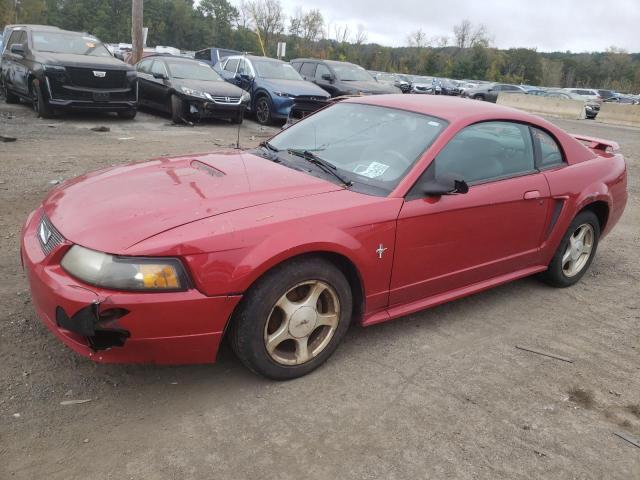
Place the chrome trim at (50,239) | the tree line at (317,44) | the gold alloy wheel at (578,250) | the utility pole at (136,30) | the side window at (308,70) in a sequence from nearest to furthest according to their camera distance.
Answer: the chrome trim at (50,239) → the gold alloy wheel at (578,250) → the side window at (308,70) → the utility pole at (136,30) → the tree line at (317,44)

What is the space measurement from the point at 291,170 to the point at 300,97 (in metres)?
9.30

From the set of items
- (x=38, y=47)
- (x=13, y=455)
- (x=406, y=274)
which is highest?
(x=38, y=47)

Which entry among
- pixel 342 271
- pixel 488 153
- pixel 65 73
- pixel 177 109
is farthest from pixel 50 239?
pixel 177 109

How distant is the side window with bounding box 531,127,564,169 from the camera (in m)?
4.02

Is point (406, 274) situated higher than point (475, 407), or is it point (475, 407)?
point (406, 274)

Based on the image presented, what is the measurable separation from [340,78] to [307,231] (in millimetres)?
12483

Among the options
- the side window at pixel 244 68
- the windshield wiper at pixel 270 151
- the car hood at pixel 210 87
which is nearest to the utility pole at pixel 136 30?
the side window at pixel 244 68

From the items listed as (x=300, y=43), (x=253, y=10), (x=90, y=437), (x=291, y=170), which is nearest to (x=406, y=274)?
(x=291, y=170)

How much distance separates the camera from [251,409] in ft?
8.70

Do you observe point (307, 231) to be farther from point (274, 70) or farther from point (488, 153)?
point (274, 70)

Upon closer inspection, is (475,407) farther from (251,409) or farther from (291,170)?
(291,170)

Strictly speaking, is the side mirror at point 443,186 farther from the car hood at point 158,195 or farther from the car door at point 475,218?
the car hood at point 158,195

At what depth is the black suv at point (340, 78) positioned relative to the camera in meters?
14.0

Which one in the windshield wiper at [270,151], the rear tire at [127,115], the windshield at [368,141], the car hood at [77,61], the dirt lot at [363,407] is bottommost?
the dirt lot at [363,407]
